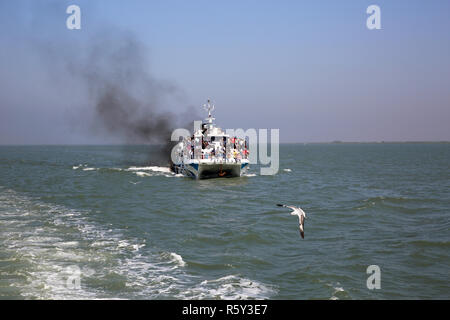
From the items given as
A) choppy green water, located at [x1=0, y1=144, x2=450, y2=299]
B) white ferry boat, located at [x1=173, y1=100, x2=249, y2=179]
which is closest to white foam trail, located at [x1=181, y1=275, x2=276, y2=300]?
choppy green water, located at [x1=0, y1=144, x2=450, y2=299]

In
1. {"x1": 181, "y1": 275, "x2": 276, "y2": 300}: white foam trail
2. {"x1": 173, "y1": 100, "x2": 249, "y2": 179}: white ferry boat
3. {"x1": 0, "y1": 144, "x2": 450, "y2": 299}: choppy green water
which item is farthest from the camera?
{"x1": 173, "y1": 100, "x2": 249, "y2": 179}: white ferry boat

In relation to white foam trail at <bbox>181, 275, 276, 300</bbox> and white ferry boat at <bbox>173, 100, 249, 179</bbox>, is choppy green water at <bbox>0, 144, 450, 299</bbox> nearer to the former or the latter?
white foam trail at <bbox>181, 275, 276, 300</bbox>

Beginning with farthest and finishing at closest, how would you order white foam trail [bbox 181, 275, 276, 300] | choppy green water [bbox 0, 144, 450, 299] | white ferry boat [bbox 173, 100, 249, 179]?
white ferry boat [bbox 173, 100, 249, 179]
choppy green water [bbox 0, 144, 450, 299]
white foam trail [bbox 181, 275, 276, 300]

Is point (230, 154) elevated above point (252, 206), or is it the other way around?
point (230, 154)

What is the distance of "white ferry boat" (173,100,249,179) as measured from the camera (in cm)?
4938

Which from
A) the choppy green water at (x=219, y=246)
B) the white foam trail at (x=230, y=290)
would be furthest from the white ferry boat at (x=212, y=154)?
the white foam trail at (x=230, y=290)

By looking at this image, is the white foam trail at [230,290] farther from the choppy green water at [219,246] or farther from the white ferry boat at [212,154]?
the white ferry boat at [212,154]

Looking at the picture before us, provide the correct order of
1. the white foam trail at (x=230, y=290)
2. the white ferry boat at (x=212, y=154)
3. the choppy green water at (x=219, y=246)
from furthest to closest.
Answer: the white ferry boat at (x=212, y=154) → the choppy green water at (x=219, y=246) → the white foam trail at (x=230, y=290)

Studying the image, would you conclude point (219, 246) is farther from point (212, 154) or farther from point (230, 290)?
point (212, 154)

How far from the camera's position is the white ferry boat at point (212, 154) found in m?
49.4
